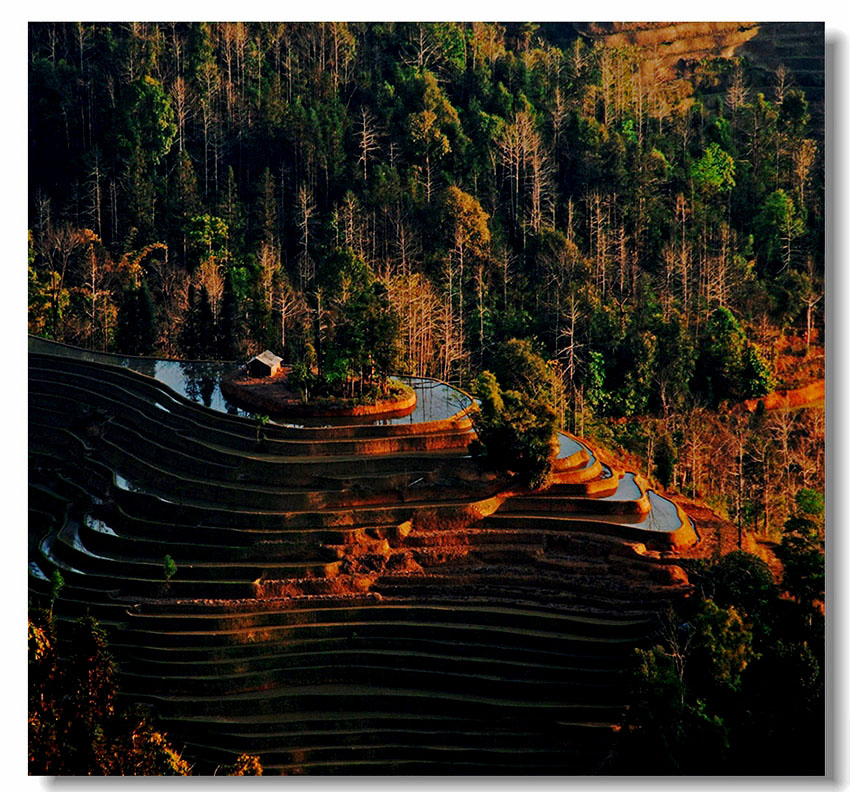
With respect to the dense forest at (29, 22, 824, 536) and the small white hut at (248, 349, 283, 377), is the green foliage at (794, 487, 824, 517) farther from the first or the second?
the small white hut at (248, 349, 283, 377)

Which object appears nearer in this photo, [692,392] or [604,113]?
[692,392]

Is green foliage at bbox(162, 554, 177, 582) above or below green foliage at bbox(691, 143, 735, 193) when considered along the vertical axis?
below

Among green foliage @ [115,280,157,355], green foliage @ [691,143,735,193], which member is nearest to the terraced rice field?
green foliage @ [115,280,157,355]

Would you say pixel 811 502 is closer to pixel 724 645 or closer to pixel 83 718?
pixel 724 645

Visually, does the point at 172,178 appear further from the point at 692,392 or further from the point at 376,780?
the point at 376,780

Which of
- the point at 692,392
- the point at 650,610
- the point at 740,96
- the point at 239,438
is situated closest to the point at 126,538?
the point at 239,438
